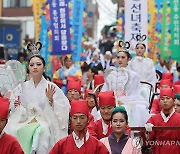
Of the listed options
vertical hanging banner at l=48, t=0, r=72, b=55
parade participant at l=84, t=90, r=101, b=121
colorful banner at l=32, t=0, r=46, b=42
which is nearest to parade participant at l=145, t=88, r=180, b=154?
parade participant at l=84, t=90, r=101, b=121

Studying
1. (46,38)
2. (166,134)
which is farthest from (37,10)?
(166,134)

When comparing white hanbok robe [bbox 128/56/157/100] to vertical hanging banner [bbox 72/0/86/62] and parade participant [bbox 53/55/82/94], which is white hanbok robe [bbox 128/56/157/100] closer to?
parade participant [bbox 53/55/82/94]

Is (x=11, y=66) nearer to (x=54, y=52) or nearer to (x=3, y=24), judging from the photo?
(x=54, y=52)

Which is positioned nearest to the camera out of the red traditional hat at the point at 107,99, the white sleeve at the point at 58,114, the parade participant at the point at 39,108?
the red traditional hat at the point at 107,99

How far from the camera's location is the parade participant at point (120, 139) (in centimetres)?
750

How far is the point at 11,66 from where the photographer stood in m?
10.6

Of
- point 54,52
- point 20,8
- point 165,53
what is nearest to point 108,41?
point 165,53

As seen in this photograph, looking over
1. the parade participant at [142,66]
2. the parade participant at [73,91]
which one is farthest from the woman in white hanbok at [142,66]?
the parade participant at [73,91]

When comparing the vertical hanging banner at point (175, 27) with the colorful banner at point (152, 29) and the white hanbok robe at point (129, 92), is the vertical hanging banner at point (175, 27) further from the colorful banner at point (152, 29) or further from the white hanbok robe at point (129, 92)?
the white hanbok robe at point (129, 92)

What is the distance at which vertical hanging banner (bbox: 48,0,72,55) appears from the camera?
17.0 m

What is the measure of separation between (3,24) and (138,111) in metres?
17.3

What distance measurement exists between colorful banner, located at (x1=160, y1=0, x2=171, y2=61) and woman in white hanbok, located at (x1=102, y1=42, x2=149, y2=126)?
25.7ft

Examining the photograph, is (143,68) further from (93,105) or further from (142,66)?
(93,105)

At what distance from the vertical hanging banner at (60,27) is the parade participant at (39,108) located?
754 centimetres
